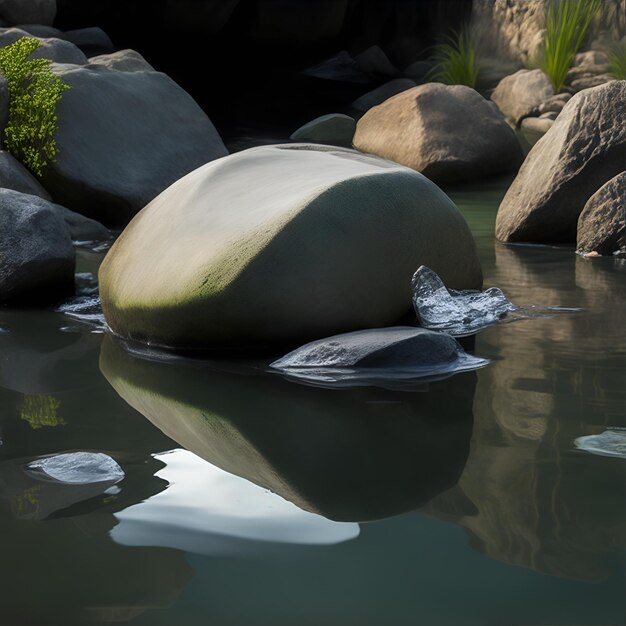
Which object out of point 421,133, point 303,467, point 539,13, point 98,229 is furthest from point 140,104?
point 539,13

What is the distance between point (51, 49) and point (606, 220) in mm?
4923

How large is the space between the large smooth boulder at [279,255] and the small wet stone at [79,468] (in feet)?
3.96

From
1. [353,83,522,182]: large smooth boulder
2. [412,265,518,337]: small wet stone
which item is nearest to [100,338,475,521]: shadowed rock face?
[412,265,518,337]: small wet stone

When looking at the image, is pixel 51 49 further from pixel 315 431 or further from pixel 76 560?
pixel 76 560

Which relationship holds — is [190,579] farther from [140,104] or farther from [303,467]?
[140,104]

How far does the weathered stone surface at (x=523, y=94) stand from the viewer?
13340 millimetres

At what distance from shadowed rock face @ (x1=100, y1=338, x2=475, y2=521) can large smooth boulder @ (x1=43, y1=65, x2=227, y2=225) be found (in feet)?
10.9

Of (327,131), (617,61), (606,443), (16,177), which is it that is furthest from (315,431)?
(617,61)

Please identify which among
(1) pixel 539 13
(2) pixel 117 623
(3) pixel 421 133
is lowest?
(2) pixel 117 623

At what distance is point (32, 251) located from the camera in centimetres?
521

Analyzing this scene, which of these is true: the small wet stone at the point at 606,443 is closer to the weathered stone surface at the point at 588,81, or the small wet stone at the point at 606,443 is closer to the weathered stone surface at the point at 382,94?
the weathered stone surface at the point at 588,81

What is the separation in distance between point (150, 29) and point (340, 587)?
2086 cm

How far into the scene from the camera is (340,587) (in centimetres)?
234

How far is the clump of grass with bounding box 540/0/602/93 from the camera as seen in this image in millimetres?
13656
